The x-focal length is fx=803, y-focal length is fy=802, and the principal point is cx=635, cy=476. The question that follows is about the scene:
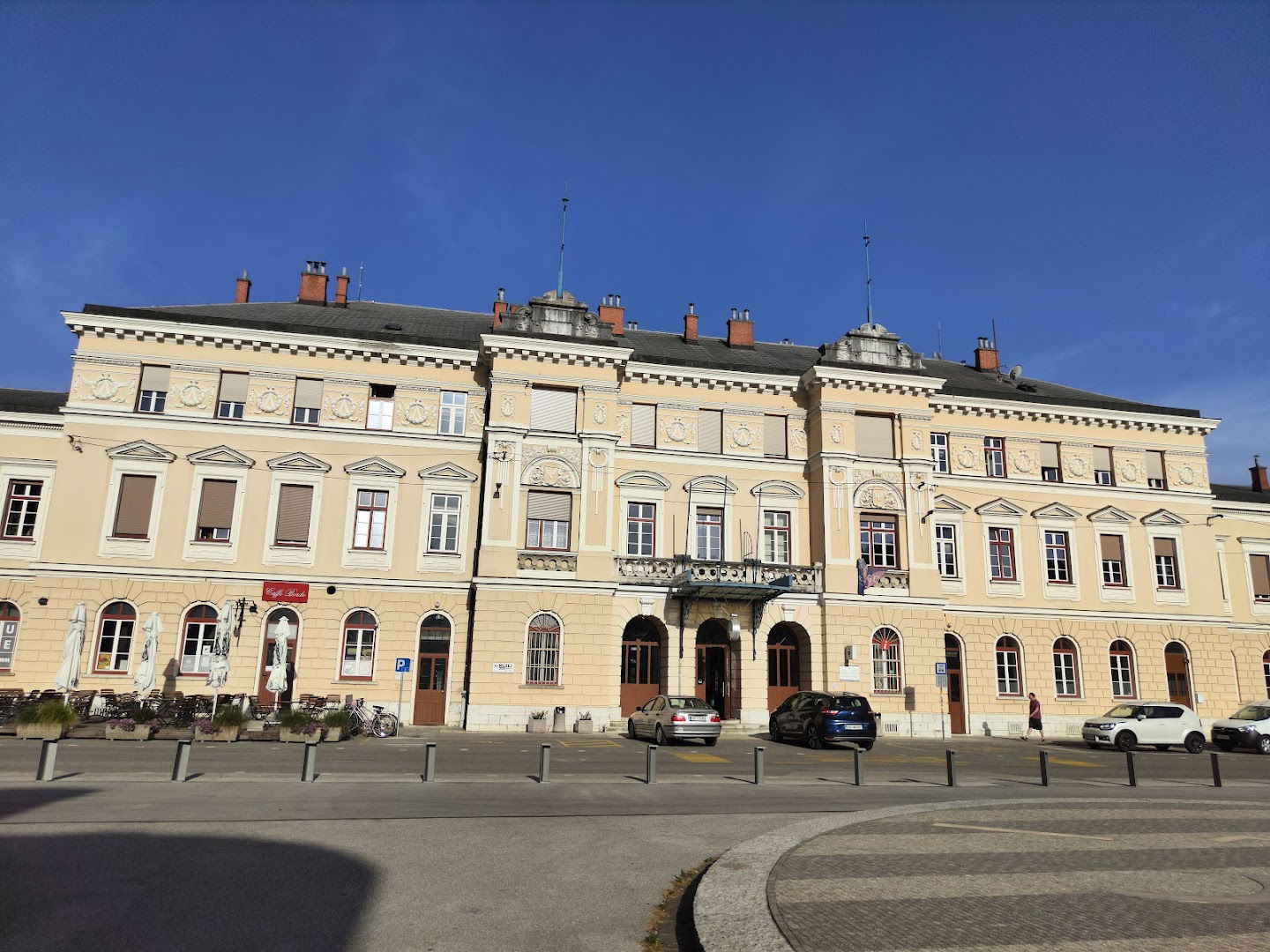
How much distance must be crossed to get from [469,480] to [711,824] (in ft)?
65.1

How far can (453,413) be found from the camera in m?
29.1

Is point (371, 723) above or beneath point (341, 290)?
beneath

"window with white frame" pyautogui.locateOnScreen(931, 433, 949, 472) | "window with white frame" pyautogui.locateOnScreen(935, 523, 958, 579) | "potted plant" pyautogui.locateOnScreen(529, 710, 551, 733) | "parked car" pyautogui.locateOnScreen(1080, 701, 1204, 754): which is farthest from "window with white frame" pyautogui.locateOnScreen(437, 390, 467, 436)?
"parked car" pyautogui.locateOnScreen(1080, 701, 1204, 754)

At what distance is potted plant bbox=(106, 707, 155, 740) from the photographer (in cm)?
1978

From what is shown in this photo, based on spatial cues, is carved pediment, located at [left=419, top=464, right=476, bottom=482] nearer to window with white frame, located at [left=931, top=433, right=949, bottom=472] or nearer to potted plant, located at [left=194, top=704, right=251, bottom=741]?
potted plant, located at [left=194, top=704, right=251, bottom=741]

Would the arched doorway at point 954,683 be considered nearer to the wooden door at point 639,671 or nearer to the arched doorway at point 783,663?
the arched doorway at point 783,663

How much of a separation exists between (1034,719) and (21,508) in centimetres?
3548

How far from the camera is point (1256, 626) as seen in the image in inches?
1390

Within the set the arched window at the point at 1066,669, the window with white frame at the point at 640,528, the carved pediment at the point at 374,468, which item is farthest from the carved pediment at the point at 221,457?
the arched window at the point at 1066,669

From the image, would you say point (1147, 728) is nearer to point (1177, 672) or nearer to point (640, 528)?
point (1177, 672)

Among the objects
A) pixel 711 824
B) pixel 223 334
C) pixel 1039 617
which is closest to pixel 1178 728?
pixel 1039 617

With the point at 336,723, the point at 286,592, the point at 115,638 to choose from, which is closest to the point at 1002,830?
the point at 336,723

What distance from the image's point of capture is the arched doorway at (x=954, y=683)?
30202mm

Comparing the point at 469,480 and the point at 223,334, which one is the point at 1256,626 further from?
the point at 223,334
